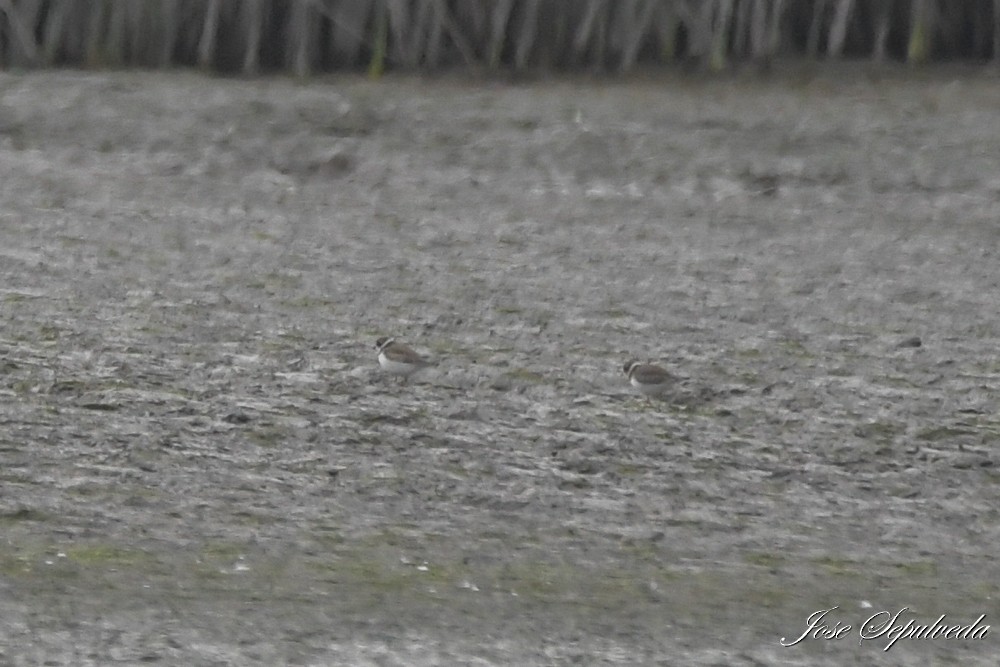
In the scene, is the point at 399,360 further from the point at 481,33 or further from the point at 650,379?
the point at 481,33

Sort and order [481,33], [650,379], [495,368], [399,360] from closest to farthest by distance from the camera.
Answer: [650,379], [399,360], [495,368], [481,33]

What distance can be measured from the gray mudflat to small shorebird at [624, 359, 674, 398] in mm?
95

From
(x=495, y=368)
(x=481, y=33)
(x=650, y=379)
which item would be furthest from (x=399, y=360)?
(x=481, y=33)

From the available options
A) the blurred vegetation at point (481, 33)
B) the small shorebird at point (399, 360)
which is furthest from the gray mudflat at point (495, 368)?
the blurred vegetation at point (481, 33)

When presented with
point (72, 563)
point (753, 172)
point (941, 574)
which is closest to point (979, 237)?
point (753, 172)

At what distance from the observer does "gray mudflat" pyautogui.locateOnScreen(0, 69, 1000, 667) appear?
621 cm

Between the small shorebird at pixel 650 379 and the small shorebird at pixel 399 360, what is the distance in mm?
993

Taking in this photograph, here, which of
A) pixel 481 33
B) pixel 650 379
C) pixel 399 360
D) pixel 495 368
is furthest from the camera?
pixel 481 33

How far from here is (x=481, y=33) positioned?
13.3m

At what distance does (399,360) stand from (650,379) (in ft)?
3.78

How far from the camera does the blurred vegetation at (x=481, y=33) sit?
1313cm

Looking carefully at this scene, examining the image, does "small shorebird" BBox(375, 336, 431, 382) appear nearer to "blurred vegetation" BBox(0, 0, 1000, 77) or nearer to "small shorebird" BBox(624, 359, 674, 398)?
"small shorebird" BBox(624, 359, 674, 398)

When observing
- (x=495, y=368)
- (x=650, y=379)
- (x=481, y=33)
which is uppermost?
(x=481, y=33)

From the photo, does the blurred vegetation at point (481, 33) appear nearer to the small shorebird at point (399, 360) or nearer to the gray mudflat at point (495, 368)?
the gray mudflat at point (495, 368)
